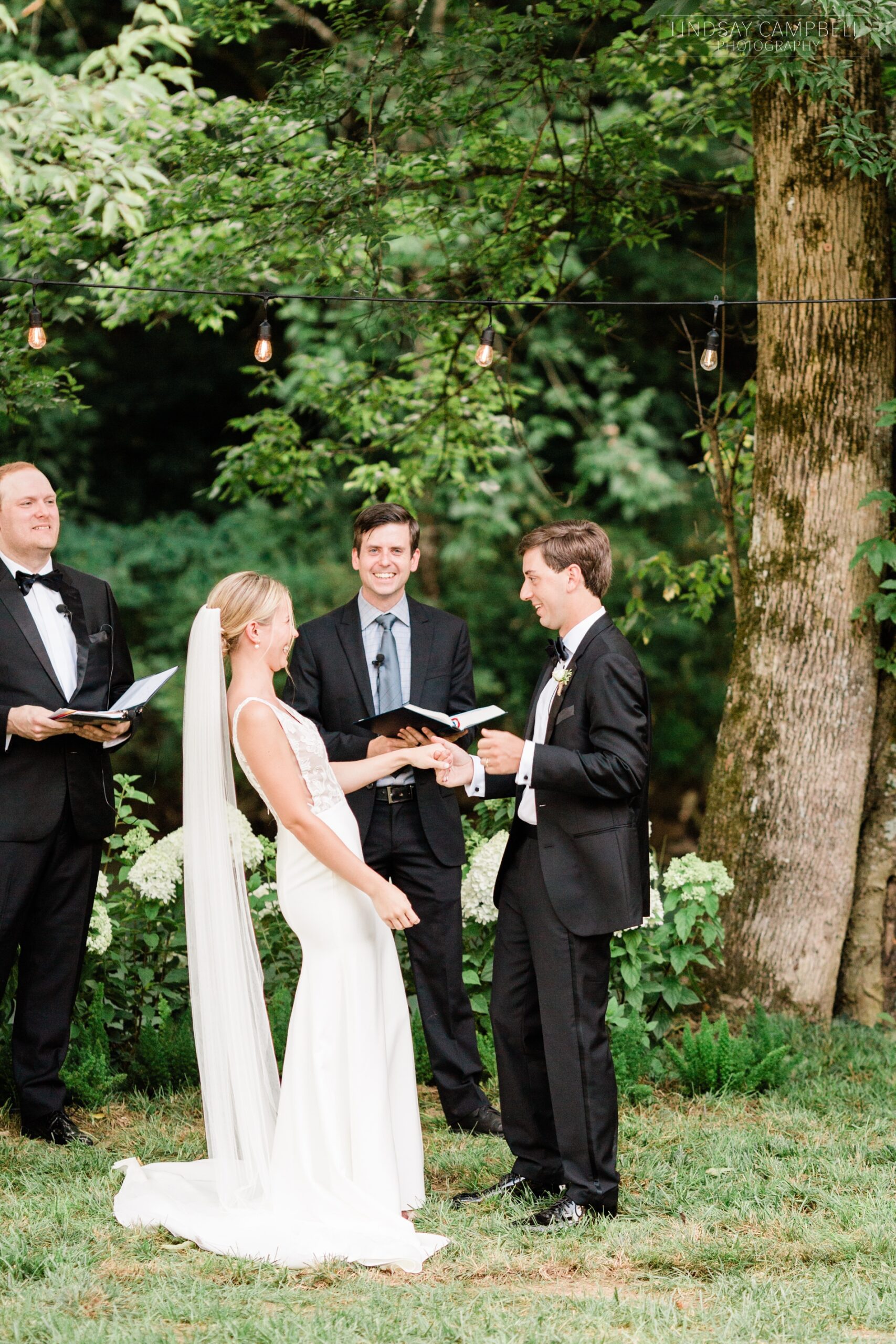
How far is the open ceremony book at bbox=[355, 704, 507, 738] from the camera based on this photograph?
3.79 meters

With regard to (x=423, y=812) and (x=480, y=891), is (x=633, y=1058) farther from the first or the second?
(x=423, y=812)

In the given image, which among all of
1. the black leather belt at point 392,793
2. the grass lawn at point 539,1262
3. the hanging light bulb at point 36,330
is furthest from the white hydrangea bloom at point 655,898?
the hanging light bulb at point 36,330

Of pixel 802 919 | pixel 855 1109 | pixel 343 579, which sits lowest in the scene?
pixel 855 1109

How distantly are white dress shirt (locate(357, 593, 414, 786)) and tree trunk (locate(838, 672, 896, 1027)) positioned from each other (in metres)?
2.37

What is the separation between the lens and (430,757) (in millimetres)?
3996

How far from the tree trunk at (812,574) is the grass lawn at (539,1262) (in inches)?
47.2

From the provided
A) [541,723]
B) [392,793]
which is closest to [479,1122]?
[392,793]

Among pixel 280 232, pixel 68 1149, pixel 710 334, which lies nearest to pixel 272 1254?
pixel 68 1149

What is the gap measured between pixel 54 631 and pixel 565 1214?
259 cm

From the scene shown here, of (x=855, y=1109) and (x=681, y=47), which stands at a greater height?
(x=681, y=47)

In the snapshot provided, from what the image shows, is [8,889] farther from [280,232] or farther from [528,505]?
[528,505]

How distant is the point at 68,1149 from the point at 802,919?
10.5ft

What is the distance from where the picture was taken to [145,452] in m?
15.4

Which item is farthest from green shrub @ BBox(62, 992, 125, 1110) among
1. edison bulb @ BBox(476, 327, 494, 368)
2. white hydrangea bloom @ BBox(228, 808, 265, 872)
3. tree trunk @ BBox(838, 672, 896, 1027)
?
tree trunk @ BBox(838, 672, 896, 1027)
